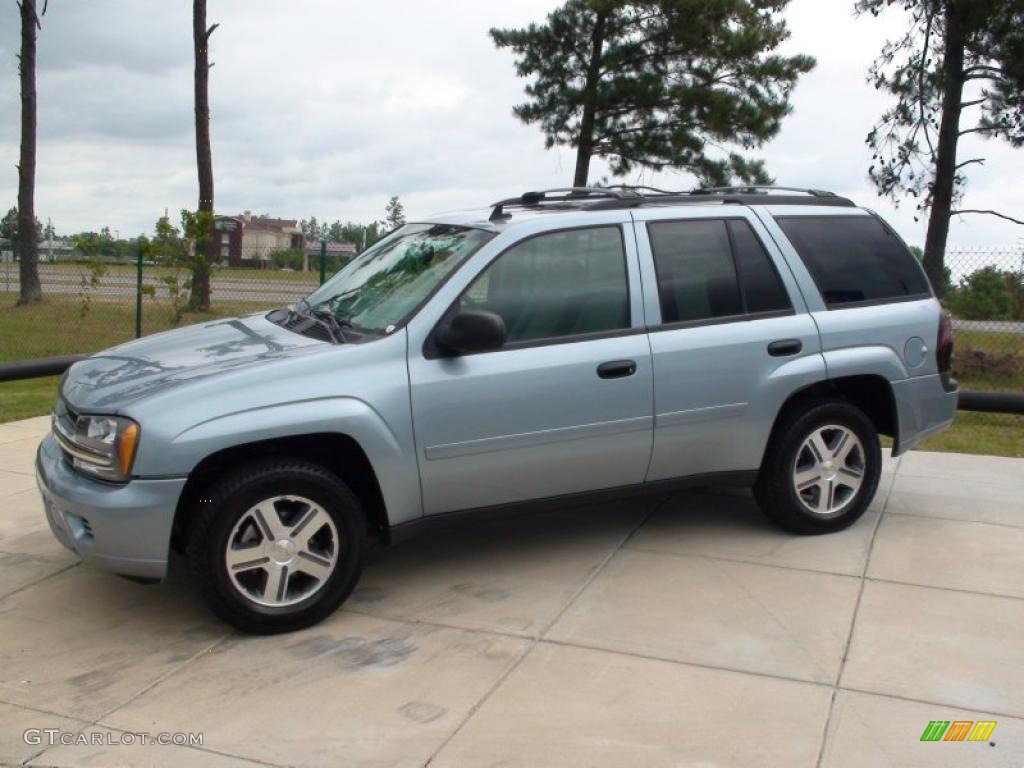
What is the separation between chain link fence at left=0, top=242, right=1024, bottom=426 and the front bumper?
348 inches

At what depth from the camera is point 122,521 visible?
14.0 ft

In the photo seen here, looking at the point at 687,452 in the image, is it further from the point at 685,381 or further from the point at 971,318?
the point at 971,318

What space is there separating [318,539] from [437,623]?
2.09 feet

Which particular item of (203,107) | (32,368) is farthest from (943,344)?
(203,107)

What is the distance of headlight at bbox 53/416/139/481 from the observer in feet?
14.0

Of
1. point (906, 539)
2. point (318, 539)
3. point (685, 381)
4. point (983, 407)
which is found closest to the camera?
point (318, 539)

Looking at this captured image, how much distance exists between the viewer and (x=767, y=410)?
5500 mm

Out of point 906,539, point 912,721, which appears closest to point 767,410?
point 906,539

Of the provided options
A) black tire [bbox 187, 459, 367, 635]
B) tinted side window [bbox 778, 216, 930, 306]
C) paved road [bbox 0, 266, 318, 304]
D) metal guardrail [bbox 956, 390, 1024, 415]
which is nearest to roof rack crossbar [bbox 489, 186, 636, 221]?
tinted side window [bbox 778, 216, 930, 306]

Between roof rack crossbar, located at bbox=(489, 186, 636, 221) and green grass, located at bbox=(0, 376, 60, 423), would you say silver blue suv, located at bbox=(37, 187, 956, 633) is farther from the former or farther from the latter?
green grass, located at bbox=(0, 376, 60, 423)

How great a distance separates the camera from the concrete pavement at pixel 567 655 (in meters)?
3.67

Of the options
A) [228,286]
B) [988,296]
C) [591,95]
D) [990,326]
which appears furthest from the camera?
[591,95]

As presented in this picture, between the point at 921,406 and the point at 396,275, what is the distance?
117 inches

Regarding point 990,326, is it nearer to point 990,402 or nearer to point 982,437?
point 982,437
